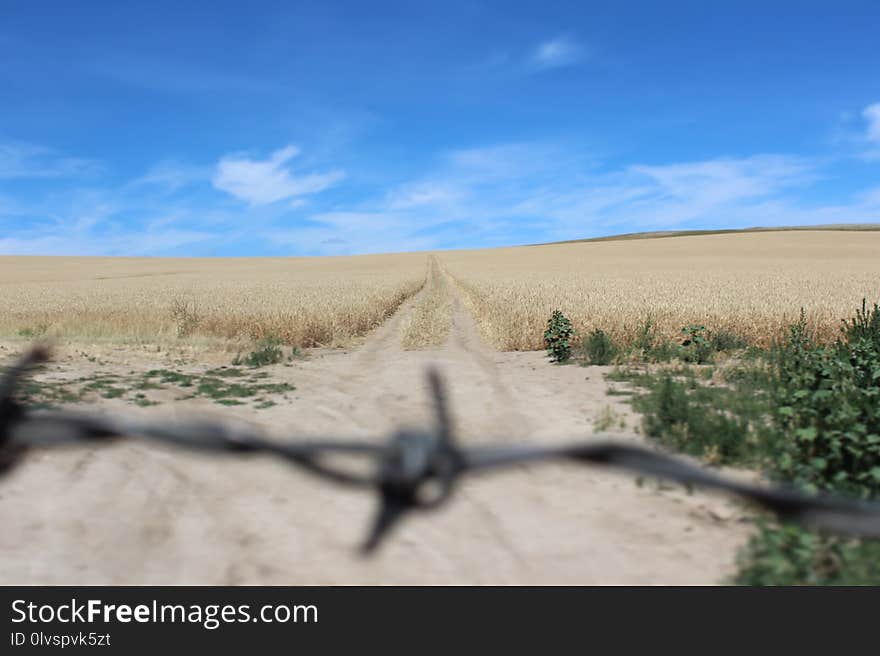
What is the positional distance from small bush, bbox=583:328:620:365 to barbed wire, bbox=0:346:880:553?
389 inches

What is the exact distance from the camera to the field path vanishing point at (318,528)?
11.1 ft

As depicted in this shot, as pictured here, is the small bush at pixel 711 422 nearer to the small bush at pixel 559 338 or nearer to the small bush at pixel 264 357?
the small bush at pixel 559 338

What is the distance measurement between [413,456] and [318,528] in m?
3.09

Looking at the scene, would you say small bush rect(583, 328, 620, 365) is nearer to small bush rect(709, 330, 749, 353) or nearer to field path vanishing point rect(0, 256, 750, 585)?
small bush rect(709, 330, 749, 353)

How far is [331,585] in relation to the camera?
3266mm

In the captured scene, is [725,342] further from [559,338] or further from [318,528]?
[318,528]

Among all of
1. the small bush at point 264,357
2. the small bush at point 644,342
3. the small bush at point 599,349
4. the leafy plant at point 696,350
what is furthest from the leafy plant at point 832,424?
the small bush at point 264,357

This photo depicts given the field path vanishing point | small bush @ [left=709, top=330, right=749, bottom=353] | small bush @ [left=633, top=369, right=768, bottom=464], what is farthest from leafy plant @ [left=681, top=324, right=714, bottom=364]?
the field path vanishing point

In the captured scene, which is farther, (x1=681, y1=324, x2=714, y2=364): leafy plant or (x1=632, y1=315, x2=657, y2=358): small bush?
(x1=632, y1=315, x2=657, y2=358): small bush

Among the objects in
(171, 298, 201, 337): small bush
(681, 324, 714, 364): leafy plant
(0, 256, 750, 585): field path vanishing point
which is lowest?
(0, 256, 750, 585): field path vanishing point

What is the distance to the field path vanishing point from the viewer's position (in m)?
3.39

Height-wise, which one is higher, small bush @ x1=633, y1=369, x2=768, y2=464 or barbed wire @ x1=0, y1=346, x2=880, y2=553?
barbed wire @ x1=0, y1=346, x2=880, y2=553

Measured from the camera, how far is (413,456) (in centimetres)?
117
